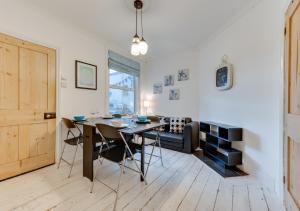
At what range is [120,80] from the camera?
4.25 metres

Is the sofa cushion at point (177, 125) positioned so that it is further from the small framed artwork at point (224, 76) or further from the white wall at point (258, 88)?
the small framed artwork at point (224, 76)

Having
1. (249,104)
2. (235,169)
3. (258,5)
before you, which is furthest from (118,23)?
(235,169)

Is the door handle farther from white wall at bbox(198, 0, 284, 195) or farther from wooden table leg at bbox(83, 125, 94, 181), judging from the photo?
white wall at bbox(198, 0, 284, 195)

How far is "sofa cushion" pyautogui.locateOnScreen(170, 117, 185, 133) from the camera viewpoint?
12.3 feet

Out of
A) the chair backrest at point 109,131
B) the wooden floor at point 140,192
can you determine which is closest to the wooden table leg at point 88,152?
the wooden floor at point 140,192

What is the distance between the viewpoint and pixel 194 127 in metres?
3.44

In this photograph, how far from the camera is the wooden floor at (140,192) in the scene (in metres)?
1.62

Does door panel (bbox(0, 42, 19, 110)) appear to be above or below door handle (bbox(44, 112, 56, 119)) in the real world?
above

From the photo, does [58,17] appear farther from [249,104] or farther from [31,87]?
[249,104]

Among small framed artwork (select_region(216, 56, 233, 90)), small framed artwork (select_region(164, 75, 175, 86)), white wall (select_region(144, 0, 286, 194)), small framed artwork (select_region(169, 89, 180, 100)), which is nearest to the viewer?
white wall (select_region(144, 0, 286, 194))

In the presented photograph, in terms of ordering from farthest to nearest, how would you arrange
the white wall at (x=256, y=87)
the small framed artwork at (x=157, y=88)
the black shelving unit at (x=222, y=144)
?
the small framed artwork at (x=157, y=88) → the black shelving unit at (x=222, y=144) → the white wall at (x=256, y=87)

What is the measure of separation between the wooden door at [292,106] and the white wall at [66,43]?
310 cm

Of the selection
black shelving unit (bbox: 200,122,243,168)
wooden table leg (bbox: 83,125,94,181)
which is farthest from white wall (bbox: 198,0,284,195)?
wooden table leg (bbox: 83,125,94,181)

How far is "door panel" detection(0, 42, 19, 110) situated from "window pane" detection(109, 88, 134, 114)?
6.23ft
